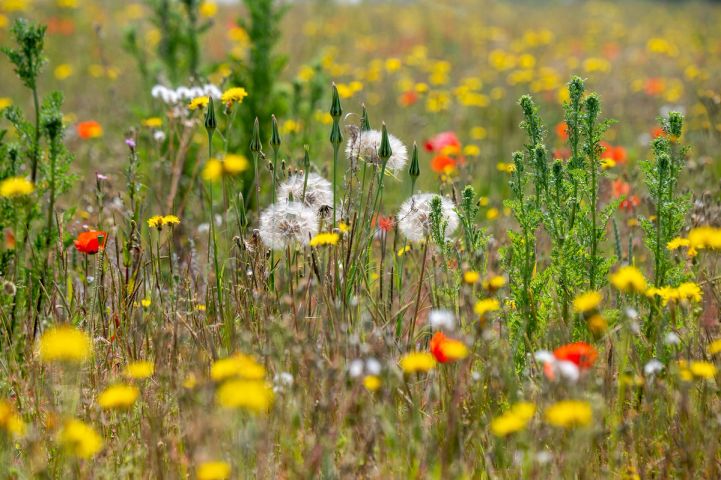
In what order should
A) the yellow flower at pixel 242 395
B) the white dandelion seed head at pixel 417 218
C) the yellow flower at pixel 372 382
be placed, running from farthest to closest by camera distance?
1. the white dandelion seed head at pixel 417 218
2. the yellow flower at pixel 372 382
3. the yellow flower at pixel 242 395

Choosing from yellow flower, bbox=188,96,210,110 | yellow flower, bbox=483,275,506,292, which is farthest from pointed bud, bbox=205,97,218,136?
yellow flower, bbox=483,275,506,292

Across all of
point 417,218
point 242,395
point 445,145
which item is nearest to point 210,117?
point 417,218

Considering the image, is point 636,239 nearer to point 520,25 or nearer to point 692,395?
point 692,395

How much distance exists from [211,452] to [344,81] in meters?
7.17

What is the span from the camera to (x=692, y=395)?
89.2 inches

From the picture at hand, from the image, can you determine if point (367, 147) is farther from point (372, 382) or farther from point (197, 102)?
point (372, 382)

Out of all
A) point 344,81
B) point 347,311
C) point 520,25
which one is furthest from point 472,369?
point 520,25

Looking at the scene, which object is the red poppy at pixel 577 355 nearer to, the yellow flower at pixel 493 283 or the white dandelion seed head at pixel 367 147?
the yellow flower at pixel 493 283

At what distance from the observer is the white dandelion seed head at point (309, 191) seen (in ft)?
9.49

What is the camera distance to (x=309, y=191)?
118 inches

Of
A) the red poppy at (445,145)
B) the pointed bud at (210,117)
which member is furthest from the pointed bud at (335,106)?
the red poppy at (445,145)

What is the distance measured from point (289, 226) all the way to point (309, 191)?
299 millimetres

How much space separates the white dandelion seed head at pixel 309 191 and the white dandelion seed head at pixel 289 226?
92 mm

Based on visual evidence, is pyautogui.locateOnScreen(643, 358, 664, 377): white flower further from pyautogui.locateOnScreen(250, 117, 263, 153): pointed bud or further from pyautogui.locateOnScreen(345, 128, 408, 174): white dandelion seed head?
→ pyautogui.locateOnScreen(250, 117, 263, 153): pointed bud
